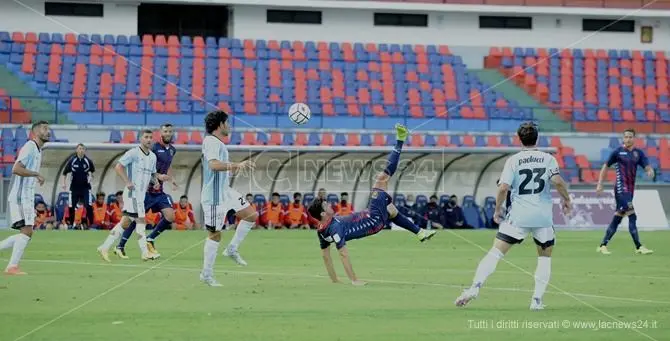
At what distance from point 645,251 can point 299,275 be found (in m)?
8.87

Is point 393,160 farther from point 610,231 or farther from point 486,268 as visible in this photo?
point 610,231

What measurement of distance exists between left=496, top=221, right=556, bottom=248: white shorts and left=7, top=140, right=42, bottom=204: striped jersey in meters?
7.52

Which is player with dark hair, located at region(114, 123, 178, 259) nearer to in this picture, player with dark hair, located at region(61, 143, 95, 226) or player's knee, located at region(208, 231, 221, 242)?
player's knee, located at region(208, 231, 221, 242)

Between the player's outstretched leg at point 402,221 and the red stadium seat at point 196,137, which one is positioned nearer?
the player's outstretched leg at point 402,221

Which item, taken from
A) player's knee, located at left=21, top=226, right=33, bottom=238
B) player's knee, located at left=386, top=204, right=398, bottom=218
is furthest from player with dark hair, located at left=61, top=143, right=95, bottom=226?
player's knee, located at left=21, top=226, right=33, bottom=238

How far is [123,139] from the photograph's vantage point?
36.4m

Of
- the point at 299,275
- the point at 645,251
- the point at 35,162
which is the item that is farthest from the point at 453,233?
the point at 35,162

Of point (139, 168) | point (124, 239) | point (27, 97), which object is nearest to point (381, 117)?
point (27, 97)

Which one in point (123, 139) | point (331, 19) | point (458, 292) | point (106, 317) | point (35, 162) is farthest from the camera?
point (331, 19)

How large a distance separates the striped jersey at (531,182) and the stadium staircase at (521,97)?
1189 inches

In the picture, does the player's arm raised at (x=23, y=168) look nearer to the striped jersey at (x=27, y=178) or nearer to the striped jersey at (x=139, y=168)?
the striped jersey at (x=27, y=178)

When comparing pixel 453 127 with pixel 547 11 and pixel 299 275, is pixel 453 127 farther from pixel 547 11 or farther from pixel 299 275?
pixel 299 275

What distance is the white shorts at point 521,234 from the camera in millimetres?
13453

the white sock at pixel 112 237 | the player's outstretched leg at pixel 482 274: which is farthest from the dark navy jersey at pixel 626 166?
the player's outstretched leg at pixel 482 274
